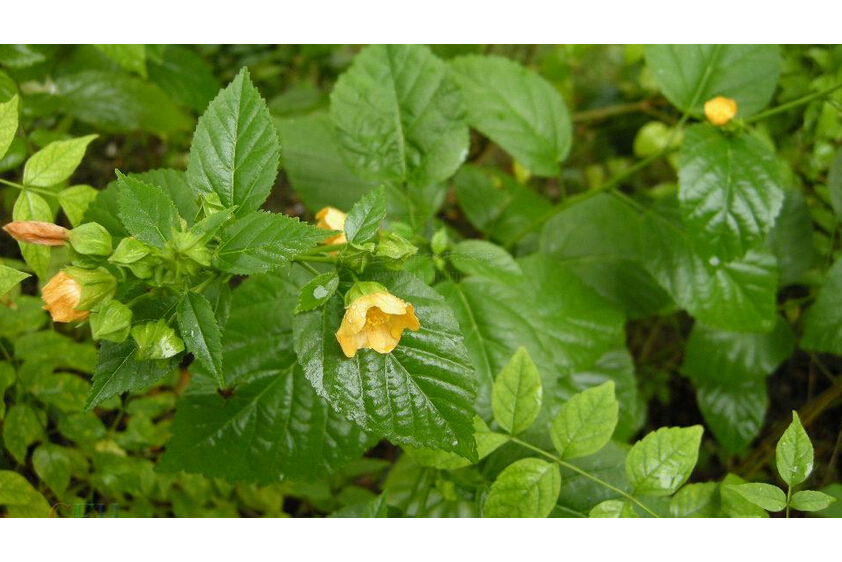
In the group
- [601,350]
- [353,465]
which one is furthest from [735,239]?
[353,465]

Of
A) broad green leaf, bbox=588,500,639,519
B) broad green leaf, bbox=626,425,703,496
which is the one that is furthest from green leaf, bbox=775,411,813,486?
broad green leaf, bbox=588,500,639,519

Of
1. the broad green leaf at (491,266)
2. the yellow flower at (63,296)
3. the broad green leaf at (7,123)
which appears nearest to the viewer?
the yellow flower at (63,296)

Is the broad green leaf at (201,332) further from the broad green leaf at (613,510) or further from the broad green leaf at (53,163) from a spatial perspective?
the broad green leaf at (613,510)

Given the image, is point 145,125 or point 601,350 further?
point 145,125

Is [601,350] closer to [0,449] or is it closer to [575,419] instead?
[575,419]

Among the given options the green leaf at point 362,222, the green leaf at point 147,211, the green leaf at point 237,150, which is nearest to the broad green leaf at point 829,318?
the green leaf at point 362,222

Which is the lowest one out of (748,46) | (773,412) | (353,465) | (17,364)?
(353,465)

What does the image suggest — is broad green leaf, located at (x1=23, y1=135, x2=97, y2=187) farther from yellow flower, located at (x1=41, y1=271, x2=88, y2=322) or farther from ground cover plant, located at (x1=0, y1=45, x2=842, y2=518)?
yellow flower, located at (x1=41, y1=271, x2=88, y2=322)
